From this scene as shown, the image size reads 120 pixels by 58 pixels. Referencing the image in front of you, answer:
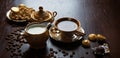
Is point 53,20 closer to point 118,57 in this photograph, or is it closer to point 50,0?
point 50,0

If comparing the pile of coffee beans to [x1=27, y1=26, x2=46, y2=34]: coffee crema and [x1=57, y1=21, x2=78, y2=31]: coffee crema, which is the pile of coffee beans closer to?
[x1=27, y1=26, x2=46, y2=34]: coffee crema

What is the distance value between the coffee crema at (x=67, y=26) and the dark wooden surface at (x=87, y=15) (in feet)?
0.31

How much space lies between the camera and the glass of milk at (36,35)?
3.69 feet

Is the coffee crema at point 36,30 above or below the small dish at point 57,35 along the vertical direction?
above

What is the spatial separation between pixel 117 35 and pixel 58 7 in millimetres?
414

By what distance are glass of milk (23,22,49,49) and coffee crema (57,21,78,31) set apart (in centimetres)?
8

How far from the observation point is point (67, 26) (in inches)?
47.9

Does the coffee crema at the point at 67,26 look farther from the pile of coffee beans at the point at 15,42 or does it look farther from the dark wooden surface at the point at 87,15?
the pile of coffee beans at the point at 15,42

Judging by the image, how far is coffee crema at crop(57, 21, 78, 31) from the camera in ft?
3.94

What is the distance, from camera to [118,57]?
1.14 metres

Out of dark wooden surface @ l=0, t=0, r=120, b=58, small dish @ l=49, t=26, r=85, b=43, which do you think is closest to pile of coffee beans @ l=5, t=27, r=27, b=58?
dark wooden surface @ l=0, t=0, r=120, b=58

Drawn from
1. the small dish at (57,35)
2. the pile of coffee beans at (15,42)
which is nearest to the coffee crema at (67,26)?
the small dish at (57,35)

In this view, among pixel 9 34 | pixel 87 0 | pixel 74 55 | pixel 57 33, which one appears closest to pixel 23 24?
pixel 9 34

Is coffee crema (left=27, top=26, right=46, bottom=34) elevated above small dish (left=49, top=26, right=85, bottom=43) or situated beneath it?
elevated above
